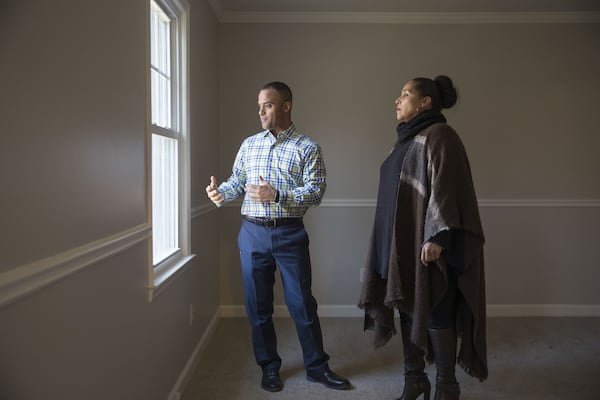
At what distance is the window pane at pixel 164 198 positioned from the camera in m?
2.04

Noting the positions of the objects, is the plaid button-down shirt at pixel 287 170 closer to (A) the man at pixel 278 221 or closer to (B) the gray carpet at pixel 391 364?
(A) the man at pixel 278 221

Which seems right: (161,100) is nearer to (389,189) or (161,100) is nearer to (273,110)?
(273,110)

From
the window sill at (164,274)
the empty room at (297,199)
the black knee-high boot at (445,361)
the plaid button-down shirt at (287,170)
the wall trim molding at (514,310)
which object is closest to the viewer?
the empty room at (297,199)

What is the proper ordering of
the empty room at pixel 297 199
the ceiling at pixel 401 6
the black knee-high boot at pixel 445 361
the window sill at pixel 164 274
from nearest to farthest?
1. the empty room at pixel 297 199
2. the window sill at pixel 164 274
3. the black knee-high boot at pixel 445 361
4. the ceiling at pixel 401 6

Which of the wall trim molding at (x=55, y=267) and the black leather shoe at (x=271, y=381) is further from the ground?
the wall trim molding at (x=55, y=267)

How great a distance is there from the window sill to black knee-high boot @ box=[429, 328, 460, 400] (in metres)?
1.17

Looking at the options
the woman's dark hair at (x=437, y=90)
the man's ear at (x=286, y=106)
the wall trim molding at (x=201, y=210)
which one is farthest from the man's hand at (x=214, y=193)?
the woman's dark hair at (x=437, y=90)

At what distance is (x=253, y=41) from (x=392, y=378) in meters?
2.53

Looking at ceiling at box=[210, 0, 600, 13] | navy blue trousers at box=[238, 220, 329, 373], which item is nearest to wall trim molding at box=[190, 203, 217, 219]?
navy blue trousers at box=[238, 220, 329, 373]

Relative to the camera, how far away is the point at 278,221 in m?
2.20

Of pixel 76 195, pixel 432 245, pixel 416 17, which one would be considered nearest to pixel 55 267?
pixel 76 195

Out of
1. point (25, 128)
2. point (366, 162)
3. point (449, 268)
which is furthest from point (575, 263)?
point (25, 128)

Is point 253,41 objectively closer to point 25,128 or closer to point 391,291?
point 391,291

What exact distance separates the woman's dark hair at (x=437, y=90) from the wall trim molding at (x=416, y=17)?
1.58 m
